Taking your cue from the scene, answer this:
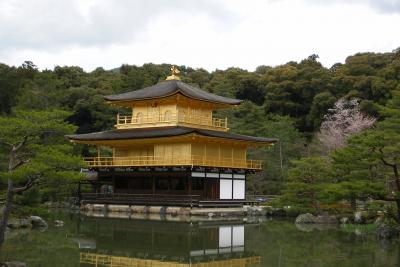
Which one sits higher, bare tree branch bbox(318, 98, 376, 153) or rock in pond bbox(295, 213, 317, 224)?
bare tree branch bbox(318, 98, 376, 153)

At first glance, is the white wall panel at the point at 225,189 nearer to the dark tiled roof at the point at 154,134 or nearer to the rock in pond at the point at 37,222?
the dark tiled roof at the point at 154,134

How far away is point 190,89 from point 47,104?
13090mm

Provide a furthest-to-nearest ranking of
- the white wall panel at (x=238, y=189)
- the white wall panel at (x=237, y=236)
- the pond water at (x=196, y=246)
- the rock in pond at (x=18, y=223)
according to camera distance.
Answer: the white wall panel at (x=238, y=189) < the rock in pond at (x=18, y=223) < the white wall panel at (x=237, y=236) < the pond water at (x=196, y=246)

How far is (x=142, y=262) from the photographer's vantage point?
51.4 ft

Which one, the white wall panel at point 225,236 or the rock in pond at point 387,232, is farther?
the rock in pond at point 387,232

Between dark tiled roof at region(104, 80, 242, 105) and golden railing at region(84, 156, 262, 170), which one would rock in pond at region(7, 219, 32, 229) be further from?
dark tiled roof at region(104, 80, 242, 105)

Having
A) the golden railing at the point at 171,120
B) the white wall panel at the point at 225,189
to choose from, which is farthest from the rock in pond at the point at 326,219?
the golden railing at the point at 171,120

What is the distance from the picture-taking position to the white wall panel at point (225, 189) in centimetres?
3856

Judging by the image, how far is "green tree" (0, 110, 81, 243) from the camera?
50.3ft

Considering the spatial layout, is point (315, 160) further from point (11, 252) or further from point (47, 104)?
point (47, 104)

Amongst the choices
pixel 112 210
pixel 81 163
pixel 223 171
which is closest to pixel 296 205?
pixel 223 171

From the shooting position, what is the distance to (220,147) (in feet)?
131

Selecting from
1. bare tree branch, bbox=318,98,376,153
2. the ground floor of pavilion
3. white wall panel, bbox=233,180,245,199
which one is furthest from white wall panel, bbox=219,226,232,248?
bare tree branch, bbox=318,98,376,153

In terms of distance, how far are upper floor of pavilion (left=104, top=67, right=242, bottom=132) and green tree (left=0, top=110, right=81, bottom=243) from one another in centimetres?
2343
